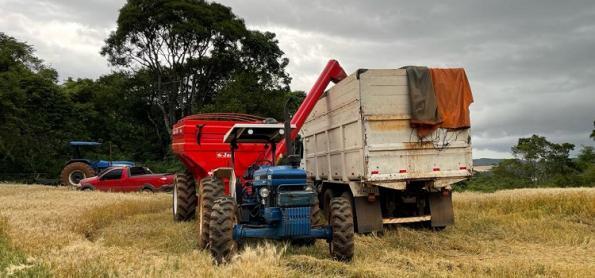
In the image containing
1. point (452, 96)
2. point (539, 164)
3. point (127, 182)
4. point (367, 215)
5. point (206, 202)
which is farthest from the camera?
point (539, 164)

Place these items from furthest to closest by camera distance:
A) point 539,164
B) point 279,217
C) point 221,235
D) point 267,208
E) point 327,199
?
point 539,164 → point 327,199 → point 267,208 → point 279,217 → point 221,235

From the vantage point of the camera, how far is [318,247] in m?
8.45

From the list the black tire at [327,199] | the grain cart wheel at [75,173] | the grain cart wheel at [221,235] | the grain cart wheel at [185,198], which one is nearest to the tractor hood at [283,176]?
the grain cart wheel at [221,235]

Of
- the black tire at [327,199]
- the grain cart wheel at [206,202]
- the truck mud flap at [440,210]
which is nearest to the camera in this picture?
the grain cart wheel at [206,202]

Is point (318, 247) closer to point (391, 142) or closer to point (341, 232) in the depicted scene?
point (341, 232)

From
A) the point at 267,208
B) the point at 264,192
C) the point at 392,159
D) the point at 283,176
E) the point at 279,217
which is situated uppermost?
the point at 392,159

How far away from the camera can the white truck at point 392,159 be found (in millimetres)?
9758

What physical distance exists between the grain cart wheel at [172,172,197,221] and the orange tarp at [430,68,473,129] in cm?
589

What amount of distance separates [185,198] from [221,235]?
5.16m

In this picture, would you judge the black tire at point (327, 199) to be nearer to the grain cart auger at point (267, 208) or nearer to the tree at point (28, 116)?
the grain cart auger at point (267, 208)

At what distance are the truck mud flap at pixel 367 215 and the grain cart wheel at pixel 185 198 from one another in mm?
4050

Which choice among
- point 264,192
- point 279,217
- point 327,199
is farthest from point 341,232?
point 327,199

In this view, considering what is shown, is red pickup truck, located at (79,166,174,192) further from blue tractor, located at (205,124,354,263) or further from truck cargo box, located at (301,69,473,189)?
blue tractor, located at (205,124,354,263)

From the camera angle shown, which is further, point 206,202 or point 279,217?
point 206,202
